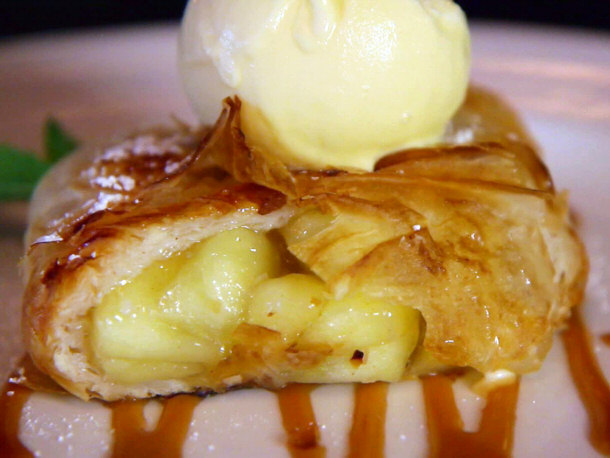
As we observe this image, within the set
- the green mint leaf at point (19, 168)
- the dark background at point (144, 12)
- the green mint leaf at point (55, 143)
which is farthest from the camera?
the dark background at point (144, 12)

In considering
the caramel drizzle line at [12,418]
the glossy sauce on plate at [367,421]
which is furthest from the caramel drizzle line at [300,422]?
the caramel drizzle line at [12,418]

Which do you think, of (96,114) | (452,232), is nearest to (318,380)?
(452,232)

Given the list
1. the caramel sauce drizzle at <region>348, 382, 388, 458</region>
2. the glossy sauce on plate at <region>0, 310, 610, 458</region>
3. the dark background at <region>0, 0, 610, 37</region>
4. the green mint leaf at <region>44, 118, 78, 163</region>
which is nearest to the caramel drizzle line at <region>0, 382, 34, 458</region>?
the glossy sauce on plate at <region>0, 310, 610, 458</region>

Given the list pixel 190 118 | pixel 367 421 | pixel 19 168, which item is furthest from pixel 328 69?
pixel 190 118

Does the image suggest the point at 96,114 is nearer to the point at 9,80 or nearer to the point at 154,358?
the point at 9,80

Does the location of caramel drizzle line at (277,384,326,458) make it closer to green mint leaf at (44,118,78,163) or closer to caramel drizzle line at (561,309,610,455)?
caramel drizzle line at (561,309,610,455)

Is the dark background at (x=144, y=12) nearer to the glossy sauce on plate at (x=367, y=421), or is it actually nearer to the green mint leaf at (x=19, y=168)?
the green mint leaf at (x=19, y=168)

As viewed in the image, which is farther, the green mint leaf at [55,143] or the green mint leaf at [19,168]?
the green mint leaf at [55,143]
